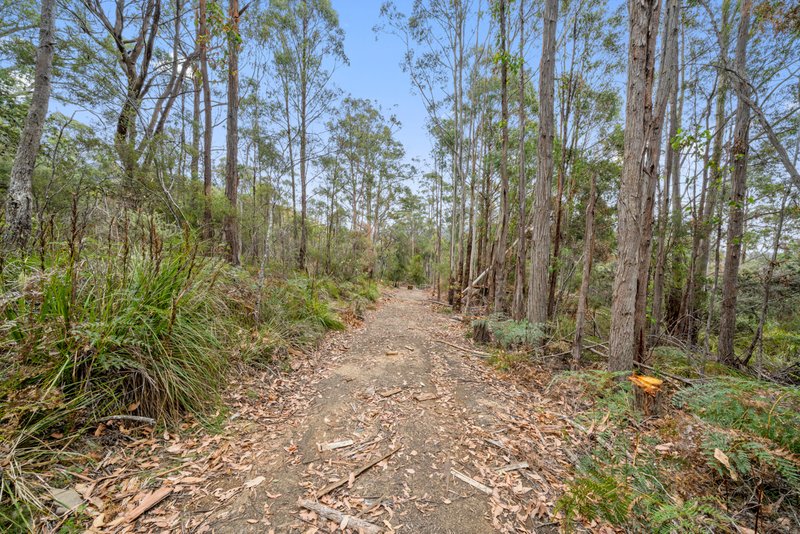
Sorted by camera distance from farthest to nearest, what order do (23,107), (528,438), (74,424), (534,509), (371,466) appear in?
1. (23,107)
2. (528,438)
3. (371,466)
4. (74,424)
5. (534,509)

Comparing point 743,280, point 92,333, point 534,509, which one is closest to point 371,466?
point 534,509

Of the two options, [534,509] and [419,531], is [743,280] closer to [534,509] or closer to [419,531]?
[534,509]

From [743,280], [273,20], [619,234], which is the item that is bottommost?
[743,280]

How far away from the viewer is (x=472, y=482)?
6.43 ft

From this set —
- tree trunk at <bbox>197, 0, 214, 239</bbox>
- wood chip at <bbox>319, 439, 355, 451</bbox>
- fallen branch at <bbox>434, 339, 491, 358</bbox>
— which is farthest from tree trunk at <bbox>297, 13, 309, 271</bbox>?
wood chip at <bbox>319, 439, 355, 451</bbox>

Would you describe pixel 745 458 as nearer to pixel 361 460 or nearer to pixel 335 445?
pixel 361 460

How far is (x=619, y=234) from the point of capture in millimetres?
3070

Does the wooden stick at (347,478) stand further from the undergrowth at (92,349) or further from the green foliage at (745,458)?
the green foliage at (745,458)

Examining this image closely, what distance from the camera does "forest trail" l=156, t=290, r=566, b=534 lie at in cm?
168

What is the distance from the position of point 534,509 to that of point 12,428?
3.09 metres

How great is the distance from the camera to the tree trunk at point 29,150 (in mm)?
3000

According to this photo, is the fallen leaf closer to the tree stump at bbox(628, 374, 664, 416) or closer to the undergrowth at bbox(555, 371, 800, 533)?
the undergrowth at bbox(555, 371, 800, 533)

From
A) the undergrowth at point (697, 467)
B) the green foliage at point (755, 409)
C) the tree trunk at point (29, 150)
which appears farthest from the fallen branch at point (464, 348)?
the tree trunk at point (29, 150)

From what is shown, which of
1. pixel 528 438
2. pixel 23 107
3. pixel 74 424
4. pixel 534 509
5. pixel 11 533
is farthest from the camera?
pixel 23 107
